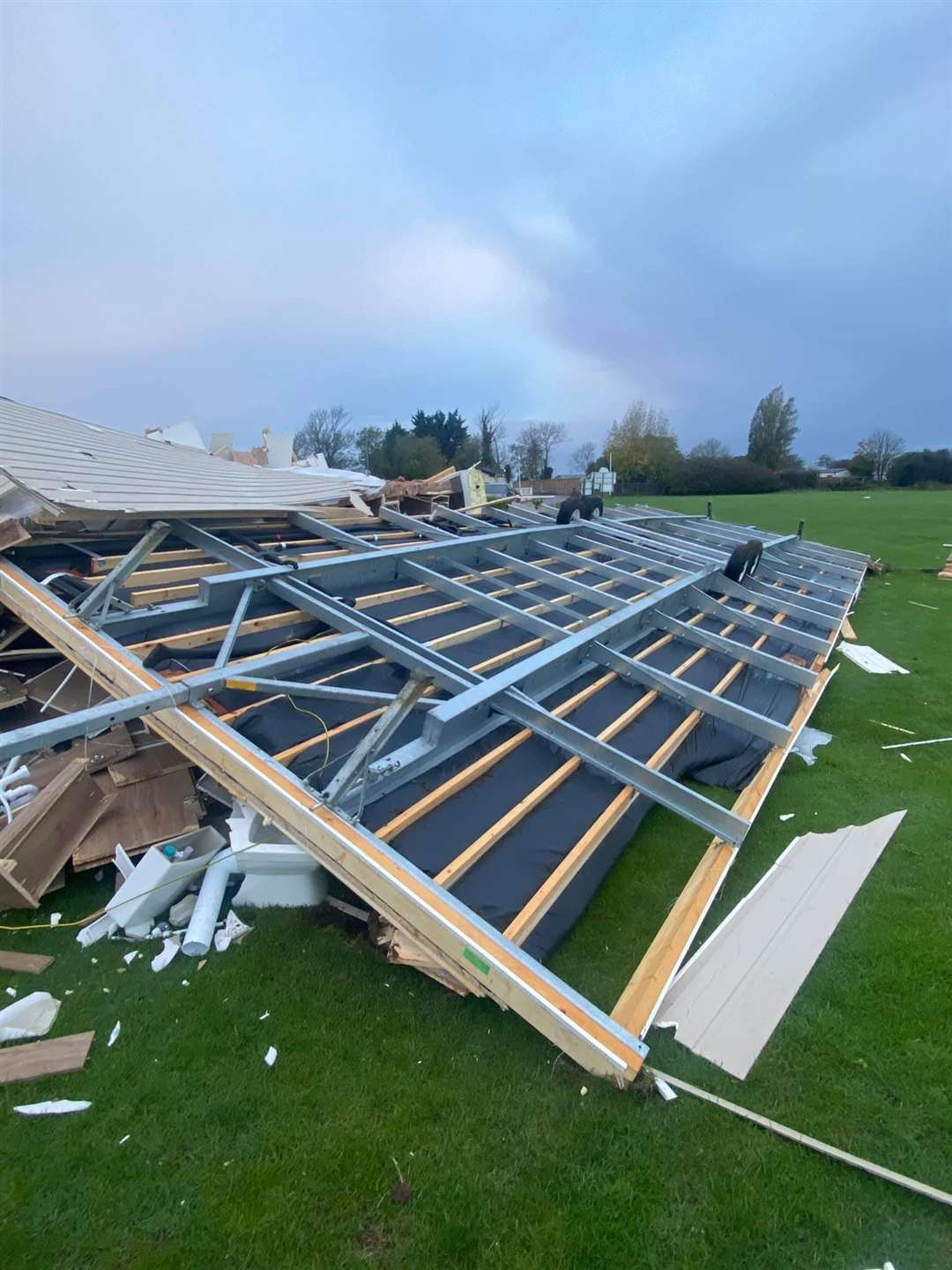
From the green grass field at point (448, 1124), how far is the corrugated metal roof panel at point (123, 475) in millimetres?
2720

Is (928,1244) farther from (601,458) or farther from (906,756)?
(601,458)

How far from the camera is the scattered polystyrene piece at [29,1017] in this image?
275 cm

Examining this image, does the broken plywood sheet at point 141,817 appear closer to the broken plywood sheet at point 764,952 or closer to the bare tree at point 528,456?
the broken plywood sheet at point 764,952

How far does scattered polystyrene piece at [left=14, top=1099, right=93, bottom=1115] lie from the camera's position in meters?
2.40

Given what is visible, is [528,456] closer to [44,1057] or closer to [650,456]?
[650,456]

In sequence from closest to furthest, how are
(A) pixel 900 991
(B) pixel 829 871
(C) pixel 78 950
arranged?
(A) pixel 900 991 → (C) pixel 78 950 → (B) pixel 829 871

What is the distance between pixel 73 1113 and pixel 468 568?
4.72 meters

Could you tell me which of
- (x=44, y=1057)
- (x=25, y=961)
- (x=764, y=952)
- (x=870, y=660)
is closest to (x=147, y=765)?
(x=25, y=961)

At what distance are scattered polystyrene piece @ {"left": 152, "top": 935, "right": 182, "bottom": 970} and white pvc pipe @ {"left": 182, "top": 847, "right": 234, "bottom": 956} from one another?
53 millimetres

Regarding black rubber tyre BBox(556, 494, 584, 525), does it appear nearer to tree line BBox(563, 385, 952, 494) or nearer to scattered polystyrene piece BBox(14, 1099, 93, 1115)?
scattered polystyrene piece BBox(14, 1099, 93, 1115)

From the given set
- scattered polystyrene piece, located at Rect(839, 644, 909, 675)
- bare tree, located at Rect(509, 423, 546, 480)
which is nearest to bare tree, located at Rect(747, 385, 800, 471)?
bare tree, located at Rect(509, 423, 546, 480)

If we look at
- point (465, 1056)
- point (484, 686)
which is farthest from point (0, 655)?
point (465, 1056)

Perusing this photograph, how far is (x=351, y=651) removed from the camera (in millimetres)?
4113

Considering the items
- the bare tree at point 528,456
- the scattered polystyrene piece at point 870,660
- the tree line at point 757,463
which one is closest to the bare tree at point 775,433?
the tree line at point 757,463
